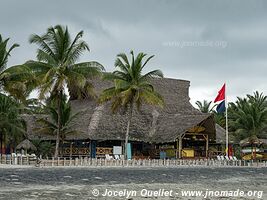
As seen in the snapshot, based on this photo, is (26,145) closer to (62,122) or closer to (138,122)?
(62,122)

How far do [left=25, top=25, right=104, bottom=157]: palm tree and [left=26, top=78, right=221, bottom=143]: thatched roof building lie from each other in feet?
21.8

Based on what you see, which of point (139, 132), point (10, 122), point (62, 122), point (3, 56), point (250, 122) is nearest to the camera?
point (3, 56)

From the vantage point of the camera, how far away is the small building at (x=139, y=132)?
123 feet

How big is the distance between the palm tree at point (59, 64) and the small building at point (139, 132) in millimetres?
4533

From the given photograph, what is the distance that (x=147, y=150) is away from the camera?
41.5 metres

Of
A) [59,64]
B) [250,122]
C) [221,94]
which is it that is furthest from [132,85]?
Answer: [250,122]

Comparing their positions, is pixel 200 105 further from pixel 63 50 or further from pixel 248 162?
pixel 63 50

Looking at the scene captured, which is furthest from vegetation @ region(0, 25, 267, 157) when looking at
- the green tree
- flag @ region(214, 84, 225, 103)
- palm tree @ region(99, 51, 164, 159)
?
the green tree

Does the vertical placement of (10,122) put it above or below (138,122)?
below

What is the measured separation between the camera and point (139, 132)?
40.3m

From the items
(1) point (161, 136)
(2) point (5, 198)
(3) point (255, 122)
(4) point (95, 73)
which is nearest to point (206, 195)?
(2) point (5, 198)

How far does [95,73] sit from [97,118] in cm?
778

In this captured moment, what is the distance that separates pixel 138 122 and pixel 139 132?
176cm

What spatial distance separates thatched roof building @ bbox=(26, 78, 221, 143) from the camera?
37844 millimetres
